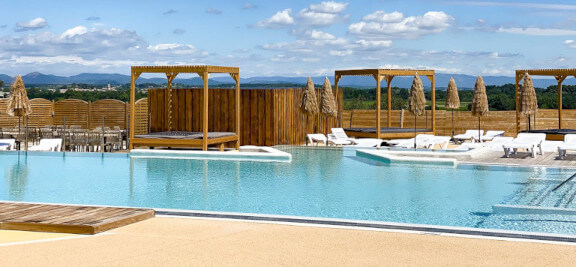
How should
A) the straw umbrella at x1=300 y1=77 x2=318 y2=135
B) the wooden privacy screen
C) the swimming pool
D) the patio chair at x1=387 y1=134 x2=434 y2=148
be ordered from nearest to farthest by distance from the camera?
the swimming pool
the patio chair at x1=387 y1=134 x2=434 y2=148
the straw umbrella at x1=300 y1=77 x2=318 y2=135
the wooden privacy screen

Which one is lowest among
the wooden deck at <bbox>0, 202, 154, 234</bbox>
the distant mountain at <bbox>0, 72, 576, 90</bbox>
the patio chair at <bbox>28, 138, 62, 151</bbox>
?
the wooden deck at <bbox>0, 202, 154, 234</bbox>

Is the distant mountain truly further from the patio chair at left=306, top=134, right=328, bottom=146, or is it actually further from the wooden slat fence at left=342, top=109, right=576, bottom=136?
the patio chair at left=306, top=134, right=328, bottom=146

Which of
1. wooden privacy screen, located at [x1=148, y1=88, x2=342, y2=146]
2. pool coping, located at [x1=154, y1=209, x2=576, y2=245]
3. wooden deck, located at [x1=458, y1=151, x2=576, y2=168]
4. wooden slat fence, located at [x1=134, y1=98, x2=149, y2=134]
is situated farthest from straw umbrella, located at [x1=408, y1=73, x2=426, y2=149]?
pool coping, located at [x1=154, y1=209, x2=576, y2=245]

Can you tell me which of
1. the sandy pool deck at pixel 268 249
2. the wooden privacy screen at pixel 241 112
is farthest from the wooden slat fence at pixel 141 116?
the sandy pool deck at pixel 268 249

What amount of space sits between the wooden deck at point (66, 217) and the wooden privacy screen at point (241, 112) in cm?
1008

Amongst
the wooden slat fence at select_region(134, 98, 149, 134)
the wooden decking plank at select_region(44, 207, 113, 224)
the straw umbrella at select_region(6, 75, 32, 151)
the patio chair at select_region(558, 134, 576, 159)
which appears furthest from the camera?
the wooden slat fence at select_region(134, 98, 149, 134)

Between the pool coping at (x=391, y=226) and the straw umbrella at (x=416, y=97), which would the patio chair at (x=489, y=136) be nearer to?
the straw umbrella at (x=416, y=97)

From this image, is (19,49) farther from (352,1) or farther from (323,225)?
(323,225)

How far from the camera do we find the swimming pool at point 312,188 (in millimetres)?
8891

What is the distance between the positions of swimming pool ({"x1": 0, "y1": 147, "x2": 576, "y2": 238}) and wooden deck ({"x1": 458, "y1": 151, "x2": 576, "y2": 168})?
516mm

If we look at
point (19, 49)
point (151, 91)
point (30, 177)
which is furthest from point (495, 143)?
point (19, 49)

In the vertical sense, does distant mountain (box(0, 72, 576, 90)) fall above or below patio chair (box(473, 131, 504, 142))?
above

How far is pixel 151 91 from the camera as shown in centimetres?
1906

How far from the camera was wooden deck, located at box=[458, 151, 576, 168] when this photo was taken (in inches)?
533
